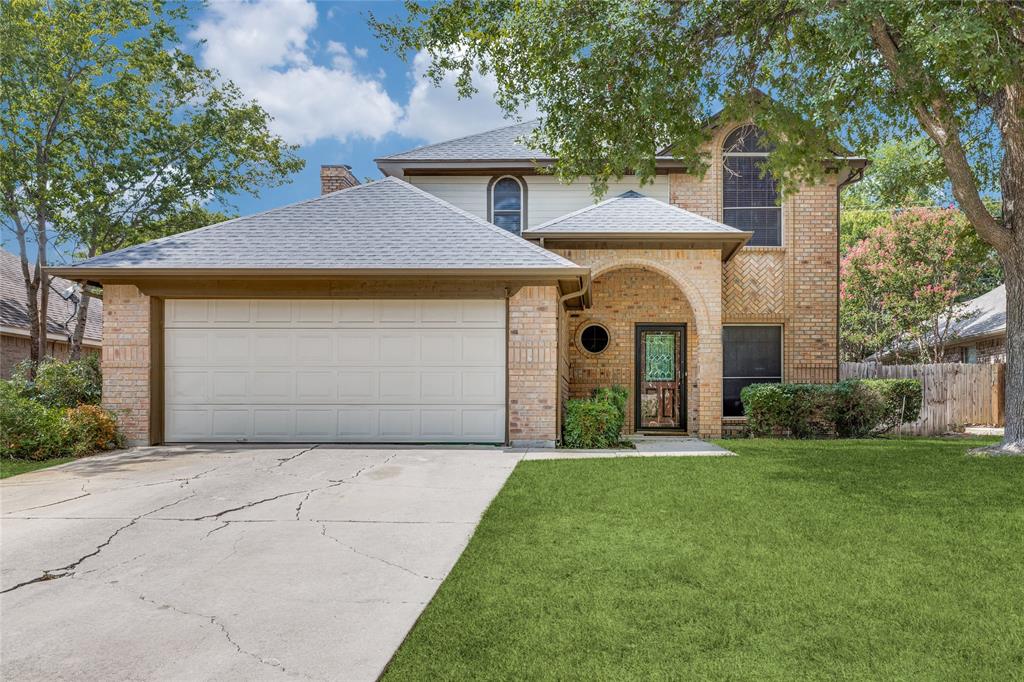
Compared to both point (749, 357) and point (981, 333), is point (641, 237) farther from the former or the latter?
point (981, 333)

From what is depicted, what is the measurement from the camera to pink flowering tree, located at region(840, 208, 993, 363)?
66.8 feet

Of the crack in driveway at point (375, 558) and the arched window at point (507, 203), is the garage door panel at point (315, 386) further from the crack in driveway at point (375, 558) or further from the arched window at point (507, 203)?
the arched window at point (507, 203)

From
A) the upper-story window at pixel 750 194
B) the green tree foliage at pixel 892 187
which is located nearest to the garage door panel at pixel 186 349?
the upper-story window at pixel 750 194

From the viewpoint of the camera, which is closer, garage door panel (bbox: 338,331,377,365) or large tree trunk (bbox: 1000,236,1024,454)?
large tree trunk (bbox: 1000,236,1024,454)

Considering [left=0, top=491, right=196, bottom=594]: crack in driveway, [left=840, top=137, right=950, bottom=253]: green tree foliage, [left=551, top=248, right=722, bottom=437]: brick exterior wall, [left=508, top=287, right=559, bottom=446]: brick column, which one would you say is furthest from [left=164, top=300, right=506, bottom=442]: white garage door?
[left=840, top=137, right=950, bottom=253]: green tree foliage

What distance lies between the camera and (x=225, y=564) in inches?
183

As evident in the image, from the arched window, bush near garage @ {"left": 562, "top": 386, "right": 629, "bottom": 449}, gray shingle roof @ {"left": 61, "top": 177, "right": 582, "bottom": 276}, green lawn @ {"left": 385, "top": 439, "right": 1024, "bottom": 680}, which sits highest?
the arched window

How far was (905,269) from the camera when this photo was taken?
20.8m

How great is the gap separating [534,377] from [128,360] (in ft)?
21.5

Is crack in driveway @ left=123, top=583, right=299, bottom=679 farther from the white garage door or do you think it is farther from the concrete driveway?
the white garage door

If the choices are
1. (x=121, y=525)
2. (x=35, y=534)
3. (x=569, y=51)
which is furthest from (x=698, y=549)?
(x=569, y=51)

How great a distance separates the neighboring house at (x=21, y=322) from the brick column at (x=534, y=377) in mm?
13565

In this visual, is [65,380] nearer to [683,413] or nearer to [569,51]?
[569,51]

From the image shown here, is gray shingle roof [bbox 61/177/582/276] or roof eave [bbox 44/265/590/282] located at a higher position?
gray shingle roof [bbox 61/177/582/276]
